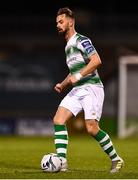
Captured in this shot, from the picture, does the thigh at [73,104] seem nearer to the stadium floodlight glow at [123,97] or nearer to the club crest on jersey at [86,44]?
the club crest on jersey at [86,44]

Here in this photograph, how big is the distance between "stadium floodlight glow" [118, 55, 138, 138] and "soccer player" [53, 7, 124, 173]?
11.5m

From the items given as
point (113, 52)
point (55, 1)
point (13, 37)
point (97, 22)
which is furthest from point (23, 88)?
point (55, 1)

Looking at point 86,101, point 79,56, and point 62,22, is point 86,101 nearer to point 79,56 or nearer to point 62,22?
point 79,56

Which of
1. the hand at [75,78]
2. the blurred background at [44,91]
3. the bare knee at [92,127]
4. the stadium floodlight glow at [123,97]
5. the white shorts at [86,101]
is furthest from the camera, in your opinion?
the blurred background at [44,91]

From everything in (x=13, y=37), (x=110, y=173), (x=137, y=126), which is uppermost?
(x=13, y=37)

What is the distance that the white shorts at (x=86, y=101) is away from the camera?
937 cm

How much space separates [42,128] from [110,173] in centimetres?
1241

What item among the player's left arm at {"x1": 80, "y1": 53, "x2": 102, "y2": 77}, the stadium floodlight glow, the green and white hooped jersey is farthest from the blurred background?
the player's left arm at {"x1": 80, "y1": 53, "x2": 102, "y2": 77}

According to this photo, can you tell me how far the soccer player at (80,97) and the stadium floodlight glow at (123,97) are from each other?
37.8 ft

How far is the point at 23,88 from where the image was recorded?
2138cm

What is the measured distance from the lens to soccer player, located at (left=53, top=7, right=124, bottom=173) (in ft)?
30.6

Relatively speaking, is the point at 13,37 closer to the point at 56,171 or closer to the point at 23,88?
the point at 23,88

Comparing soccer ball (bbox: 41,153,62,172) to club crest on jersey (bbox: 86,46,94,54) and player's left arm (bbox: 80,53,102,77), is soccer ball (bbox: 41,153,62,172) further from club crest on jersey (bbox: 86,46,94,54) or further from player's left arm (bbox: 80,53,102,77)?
club crest on jersey (bbox: 86,46,94,54)

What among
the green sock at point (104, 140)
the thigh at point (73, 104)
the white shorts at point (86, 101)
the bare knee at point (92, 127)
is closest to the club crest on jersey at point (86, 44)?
the white shorts at point (86, 101)
